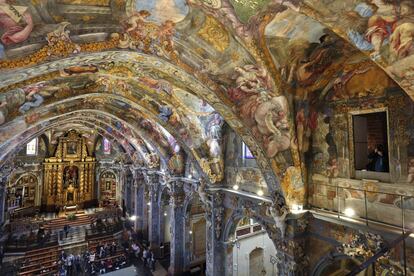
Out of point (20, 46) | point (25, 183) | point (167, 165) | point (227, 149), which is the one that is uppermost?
point (20, 46)

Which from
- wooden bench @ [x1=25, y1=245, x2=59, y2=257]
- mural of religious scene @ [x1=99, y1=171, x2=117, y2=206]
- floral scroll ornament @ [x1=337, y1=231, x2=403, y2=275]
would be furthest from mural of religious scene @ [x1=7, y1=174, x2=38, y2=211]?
floral scroll ornament @ [x1=337, y1=231, x2=403, y2=275]

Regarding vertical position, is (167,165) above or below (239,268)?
above

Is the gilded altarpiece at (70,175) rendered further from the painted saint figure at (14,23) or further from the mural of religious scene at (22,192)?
the painted saint figure at (14,23)

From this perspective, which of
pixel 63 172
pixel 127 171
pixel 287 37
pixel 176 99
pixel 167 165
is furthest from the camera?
pixel 63 172

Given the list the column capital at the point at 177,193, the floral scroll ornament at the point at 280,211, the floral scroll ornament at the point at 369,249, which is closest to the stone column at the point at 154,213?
the column capital at the point at 177,193

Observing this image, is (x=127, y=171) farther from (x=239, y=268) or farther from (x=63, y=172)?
(x=239, y=268)

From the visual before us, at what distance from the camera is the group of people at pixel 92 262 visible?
1815 centimetres

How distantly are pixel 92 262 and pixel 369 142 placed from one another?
20311mm

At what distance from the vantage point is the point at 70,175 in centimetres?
3512

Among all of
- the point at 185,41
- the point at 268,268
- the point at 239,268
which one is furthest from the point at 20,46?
the point at 268,268

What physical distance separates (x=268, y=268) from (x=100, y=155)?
94.9ft

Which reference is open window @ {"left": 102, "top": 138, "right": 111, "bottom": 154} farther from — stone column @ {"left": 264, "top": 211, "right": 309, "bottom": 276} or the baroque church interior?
stone column @ {"left": 264, "top": 211, "right": 309, "bottom": 276}

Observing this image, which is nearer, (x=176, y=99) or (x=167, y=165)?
(x=176, y=99)

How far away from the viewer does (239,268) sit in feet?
50.8
